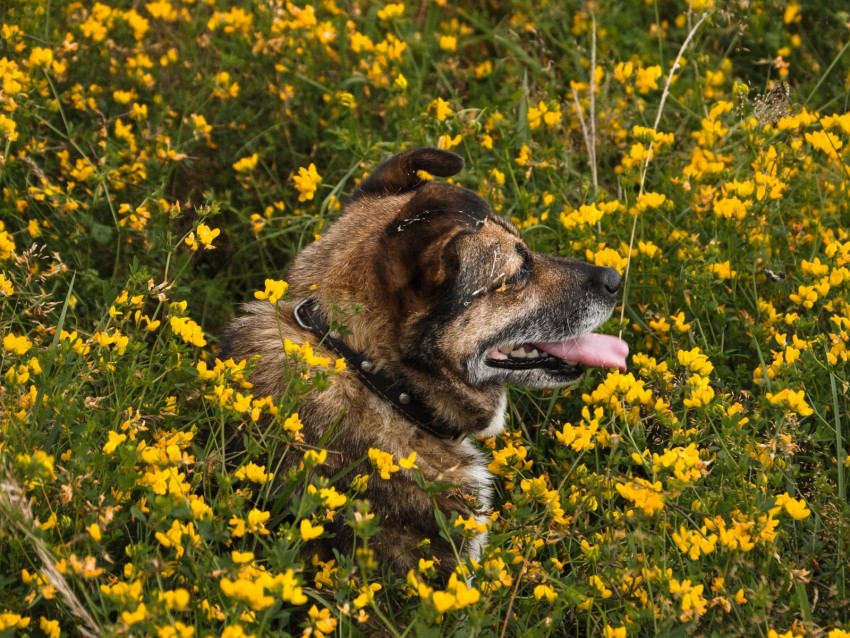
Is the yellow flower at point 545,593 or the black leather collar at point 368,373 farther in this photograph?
the black leather collar at point 368,373

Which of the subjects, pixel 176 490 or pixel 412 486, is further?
pixel 412 486

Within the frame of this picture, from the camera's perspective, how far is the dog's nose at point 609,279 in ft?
12.8

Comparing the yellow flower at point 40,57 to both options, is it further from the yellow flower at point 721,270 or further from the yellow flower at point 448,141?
the yellow flower at point 721,270

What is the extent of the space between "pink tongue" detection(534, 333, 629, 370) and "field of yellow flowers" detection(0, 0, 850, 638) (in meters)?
0.08

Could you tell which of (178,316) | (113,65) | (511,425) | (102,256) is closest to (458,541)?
(511,425)

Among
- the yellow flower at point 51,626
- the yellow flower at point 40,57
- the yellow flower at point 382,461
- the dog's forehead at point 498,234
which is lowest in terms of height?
the yellow flower at point 51,626

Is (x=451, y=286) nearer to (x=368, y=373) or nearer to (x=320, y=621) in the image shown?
(x=368, y=373)

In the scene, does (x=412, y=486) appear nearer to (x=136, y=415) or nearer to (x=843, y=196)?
(x=136, y=415)

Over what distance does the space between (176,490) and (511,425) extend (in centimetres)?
178

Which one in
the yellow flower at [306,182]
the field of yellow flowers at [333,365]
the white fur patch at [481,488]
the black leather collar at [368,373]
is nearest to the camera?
the field of yellow flowers at [333,365]

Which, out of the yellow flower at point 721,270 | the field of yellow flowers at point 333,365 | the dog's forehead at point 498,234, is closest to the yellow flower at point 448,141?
the field of yellow flowers at point 333,365

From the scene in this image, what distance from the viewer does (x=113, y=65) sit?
540cm

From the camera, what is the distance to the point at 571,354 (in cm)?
394

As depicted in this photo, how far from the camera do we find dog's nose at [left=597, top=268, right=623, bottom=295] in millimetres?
3887
